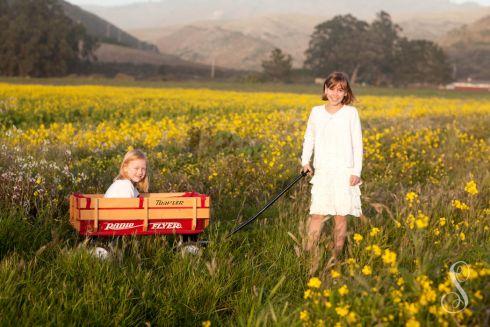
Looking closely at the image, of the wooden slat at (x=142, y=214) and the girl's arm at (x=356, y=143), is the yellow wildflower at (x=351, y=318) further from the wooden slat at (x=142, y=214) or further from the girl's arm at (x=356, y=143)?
the girl's arm at (x=356, y=143)

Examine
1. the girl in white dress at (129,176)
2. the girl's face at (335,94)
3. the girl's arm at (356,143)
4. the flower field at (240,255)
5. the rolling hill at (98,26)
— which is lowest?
the flower field at (240,255)

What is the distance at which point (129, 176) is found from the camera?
17.0 ft

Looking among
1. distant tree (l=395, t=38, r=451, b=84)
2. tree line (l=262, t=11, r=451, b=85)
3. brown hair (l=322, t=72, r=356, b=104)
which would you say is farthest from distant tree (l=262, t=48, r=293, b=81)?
brown hair (l=322, t=72, r=356, b=104)

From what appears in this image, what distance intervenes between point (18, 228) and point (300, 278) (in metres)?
2.31

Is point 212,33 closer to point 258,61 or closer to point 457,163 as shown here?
point 258,61

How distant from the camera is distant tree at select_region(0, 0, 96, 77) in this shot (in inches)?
2317

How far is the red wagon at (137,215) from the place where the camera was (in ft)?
15.0

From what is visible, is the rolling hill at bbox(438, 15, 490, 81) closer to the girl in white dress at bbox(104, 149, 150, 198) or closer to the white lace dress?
the white lace dress

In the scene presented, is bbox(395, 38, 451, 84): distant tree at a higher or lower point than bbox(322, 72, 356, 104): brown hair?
higher

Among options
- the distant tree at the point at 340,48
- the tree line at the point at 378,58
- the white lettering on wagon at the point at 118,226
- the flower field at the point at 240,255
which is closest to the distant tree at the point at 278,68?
the tree line at the point at 378,58

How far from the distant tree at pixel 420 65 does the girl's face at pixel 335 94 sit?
7893 centimetres

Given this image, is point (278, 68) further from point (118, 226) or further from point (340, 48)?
point (118, 226)

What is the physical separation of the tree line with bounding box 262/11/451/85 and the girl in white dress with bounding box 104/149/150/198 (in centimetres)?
7419

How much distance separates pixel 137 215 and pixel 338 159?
71.7 inches
